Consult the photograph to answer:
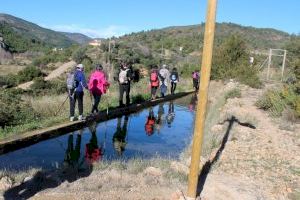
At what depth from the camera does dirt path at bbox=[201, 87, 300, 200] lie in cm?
896

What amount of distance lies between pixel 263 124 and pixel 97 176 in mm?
8928

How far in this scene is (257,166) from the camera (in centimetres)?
1076

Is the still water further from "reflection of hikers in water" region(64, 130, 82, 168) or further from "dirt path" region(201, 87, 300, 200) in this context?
"dirt path" region(201, 87, 300, 200)

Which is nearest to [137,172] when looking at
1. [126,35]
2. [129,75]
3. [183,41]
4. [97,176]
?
[97,176]

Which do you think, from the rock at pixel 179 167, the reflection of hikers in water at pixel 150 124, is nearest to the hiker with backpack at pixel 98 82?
the reflection of hikers in water at pixel 150 124

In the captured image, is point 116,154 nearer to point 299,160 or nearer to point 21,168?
point 21,168

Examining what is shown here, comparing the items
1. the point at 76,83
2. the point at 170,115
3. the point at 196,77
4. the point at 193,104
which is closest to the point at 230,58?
the point at 196,77

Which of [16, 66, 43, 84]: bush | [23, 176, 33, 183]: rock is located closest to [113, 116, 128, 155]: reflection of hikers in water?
[23, 176, 33, 183]: rock

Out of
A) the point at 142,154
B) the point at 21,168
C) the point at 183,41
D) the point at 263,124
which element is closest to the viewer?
the point at 21,168

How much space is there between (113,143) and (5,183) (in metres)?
5.75

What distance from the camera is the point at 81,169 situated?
9.47 m

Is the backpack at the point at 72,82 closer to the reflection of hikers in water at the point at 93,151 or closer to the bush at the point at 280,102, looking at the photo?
the reflection of hikers in water at the point at 93,151

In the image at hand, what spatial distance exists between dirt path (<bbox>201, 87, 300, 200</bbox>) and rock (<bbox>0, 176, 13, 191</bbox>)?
3274 millimetres

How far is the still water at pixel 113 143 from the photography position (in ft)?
37.1
